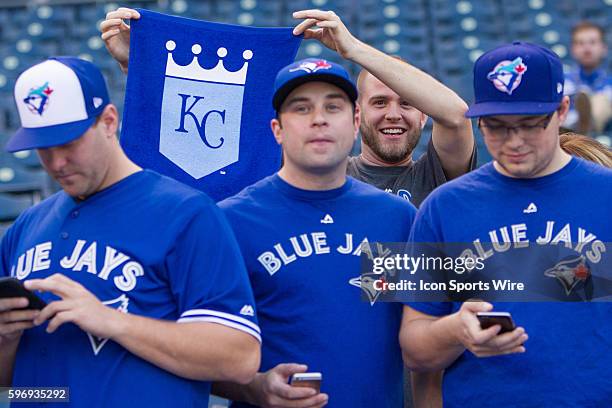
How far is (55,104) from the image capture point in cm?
256

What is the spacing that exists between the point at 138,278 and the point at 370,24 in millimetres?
8690

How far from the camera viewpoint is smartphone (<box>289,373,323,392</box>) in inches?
105

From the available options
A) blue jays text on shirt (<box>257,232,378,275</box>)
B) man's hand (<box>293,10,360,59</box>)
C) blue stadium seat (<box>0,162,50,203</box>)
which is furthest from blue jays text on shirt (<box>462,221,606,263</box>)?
blue stadium seat (<box>0,162,50,203</box>)

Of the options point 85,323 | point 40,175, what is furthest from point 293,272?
point 40,175

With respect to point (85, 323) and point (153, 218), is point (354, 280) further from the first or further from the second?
point (85, 323)

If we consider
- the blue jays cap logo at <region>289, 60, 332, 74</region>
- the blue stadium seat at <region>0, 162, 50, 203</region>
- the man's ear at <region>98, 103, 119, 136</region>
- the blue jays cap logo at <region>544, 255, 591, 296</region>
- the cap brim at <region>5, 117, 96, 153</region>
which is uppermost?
the blue stadium seat at <region>0, 162, 50, 203</region>

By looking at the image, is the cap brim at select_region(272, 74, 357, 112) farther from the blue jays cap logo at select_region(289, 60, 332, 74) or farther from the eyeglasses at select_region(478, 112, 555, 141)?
the eyeglasses at select_region(478, 112, 555, 141)

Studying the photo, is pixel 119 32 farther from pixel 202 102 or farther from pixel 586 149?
pixel 586 149

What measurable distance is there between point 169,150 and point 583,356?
1.55 meters

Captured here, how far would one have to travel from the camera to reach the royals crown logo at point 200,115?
3.51m

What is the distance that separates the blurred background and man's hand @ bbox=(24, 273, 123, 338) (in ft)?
24.4

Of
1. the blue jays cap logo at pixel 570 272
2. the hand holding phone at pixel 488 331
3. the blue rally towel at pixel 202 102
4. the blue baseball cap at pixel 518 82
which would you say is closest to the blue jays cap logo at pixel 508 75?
the blue baseball cap at pixel 518 82

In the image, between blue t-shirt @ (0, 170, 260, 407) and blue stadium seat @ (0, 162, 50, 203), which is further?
blue stadium seat @ (0, 162, 50, 203)

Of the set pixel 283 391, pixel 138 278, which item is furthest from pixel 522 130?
pixel 138 278
